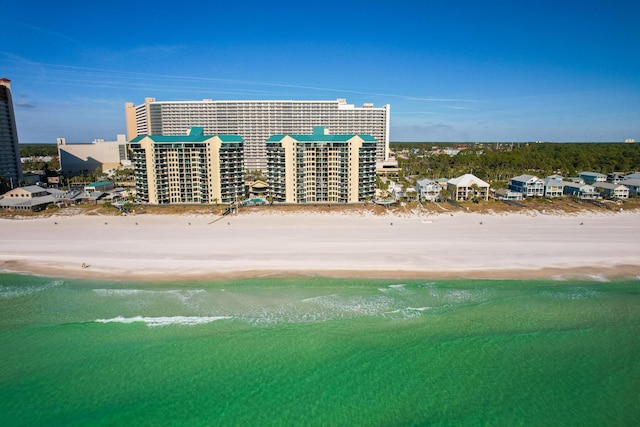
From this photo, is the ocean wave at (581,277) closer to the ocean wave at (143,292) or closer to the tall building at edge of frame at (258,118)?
the ocean wave at (143,292)

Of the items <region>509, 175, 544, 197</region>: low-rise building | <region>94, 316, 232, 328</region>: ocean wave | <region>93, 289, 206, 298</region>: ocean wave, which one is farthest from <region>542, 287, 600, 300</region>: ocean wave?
<region>509, 175, 544, 197</region>: low-rise building

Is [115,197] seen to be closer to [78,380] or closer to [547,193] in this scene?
[78,380]

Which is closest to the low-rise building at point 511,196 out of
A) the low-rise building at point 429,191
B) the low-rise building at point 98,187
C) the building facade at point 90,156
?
the low-rise building at point 429,191

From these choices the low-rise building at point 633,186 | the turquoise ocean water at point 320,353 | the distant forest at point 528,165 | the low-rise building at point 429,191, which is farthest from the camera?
the distant forest at point 528,165

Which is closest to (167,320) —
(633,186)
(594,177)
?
(633,186)

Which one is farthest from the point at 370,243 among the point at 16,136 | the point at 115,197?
the point at 16,136

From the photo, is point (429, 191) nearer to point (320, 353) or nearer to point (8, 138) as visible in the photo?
point (320, 353)

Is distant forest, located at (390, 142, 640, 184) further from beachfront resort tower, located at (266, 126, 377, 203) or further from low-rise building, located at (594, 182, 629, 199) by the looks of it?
beachfront resort tower, located at (266, 126, 377, 203)
